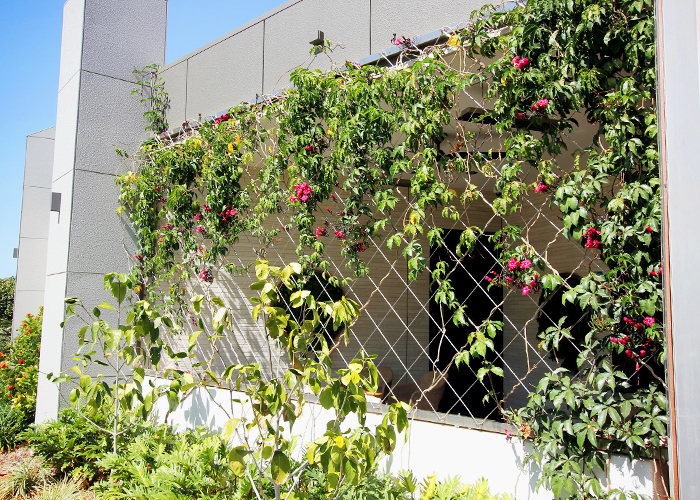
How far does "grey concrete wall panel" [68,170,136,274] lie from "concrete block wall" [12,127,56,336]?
12.9ft

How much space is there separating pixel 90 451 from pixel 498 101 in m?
3.85

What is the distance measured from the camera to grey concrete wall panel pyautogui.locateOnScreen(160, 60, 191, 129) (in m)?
5.10

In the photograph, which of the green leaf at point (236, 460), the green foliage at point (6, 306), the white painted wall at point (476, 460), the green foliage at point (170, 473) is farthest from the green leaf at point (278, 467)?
the green foliage at point (6, 306)

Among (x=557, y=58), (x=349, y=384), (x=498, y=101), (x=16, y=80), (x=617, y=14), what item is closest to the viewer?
(x=349, y=384)

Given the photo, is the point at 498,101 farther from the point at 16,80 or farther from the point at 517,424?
A: the point at 16,80

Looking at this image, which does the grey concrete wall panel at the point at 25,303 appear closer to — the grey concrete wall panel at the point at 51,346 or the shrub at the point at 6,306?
the grey concrete wall panel at the point at 51,346

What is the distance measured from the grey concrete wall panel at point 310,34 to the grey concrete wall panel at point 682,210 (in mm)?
2244

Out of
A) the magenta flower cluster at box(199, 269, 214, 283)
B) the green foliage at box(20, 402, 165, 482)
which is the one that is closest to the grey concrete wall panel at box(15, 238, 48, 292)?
the green foliage at box(20, 402, 165, 482)

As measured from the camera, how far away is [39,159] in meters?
8.66

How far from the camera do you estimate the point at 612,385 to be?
217 centimetres

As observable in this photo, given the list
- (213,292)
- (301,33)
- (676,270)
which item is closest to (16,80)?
(213,292)

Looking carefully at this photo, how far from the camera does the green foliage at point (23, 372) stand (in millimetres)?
5420

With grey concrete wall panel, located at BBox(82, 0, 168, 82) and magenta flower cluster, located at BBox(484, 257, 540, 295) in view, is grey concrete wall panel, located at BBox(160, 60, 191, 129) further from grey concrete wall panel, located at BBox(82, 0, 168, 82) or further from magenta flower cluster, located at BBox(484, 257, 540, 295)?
magenta flower cluster, located at BBox(484, 257, 540, 295)

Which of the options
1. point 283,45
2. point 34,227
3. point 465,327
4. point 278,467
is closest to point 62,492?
point 278,467
